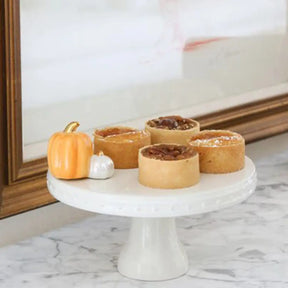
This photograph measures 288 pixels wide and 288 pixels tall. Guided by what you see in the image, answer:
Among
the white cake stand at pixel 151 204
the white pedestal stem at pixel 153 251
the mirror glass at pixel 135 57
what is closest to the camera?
the white cake stand at pixel 151 204

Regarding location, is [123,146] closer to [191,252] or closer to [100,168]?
[100,168]

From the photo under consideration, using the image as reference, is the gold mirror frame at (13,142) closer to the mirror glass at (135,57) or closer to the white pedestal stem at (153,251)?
the mirror glass at (135,57)

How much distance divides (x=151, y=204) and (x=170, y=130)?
0.17 m

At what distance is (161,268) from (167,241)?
0.04m

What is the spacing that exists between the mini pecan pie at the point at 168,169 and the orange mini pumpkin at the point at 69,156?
0.07 meters

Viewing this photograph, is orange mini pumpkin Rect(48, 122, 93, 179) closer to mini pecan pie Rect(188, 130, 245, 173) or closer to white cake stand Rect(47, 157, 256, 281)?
white cake stand Rect(47, 157, 256, 281)

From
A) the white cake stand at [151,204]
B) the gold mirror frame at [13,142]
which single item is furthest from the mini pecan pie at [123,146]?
the gold mirror frame at [13,142]

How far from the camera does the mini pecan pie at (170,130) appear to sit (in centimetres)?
117

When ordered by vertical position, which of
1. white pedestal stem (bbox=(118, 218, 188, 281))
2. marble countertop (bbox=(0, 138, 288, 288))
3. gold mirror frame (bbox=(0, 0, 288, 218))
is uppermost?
→ gold mirror frame (bbox=(0, 0, 288, 218))

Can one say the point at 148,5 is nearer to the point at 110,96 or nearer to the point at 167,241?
the point at 110,96

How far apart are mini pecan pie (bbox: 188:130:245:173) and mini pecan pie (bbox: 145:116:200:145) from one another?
0.11ft

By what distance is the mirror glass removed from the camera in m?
1.26

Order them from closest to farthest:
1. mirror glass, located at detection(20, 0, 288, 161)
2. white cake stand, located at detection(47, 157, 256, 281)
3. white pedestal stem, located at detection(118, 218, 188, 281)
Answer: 1. white cake stand, located at detection(47, 157, 256, 281)
2. white pedestal stem, located at detection(118, 218, 188, 281)
3. mirror glass, located at detection(20, 0, 288, 161)

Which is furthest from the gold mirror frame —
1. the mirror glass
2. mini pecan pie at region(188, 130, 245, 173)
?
mini pecan pie at region(188, 130, 245, 173)
